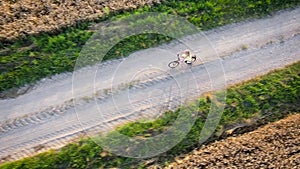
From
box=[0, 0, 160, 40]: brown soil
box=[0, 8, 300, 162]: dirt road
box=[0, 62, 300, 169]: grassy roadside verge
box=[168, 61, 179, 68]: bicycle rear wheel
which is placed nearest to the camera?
box=[0, 62, 300, 169]: grassy roadside verge

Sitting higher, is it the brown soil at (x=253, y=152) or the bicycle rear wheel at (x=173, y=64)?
the bicycle rear wheel at (x=173, y=64)

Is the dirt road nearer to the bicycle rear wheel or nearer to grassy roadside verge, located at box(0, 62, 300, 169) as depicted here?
the bicycle rear wheel

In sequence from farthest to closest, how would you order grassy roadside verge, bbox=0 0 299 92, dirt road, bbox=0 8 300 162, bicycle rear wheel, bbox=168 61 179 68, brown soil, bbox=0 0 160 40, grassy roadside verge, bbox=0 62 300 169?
bicycle rear wheel, bbox=168 61 179 68
brown soil, bbox=0 0 160 40
grassy roadside verge, bbox=0 0 299 92
dirt road, bbox=0 8 300 162
grassy roadside verge, bbox=0 62 300 169

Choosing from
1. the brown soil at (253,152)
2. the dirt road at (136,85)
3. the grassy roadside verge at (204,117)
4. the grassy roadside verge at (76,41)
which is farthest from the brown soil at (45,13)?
the brown soil at (253,152)

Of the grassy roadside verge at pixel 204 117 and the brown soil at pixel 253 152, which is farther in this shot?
the brown soil at pixel 253 152

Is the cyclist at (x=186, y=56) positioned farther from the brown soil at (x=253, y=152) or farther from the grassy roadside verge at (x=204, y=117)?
the brown soil at (x=253, y=152)

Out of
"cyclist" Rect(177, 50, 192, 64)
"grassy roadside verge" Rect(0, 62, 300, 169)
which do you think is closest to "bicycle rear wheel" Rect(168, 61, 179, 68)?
"cyclist" Rect(177, 50, 192, 64)
